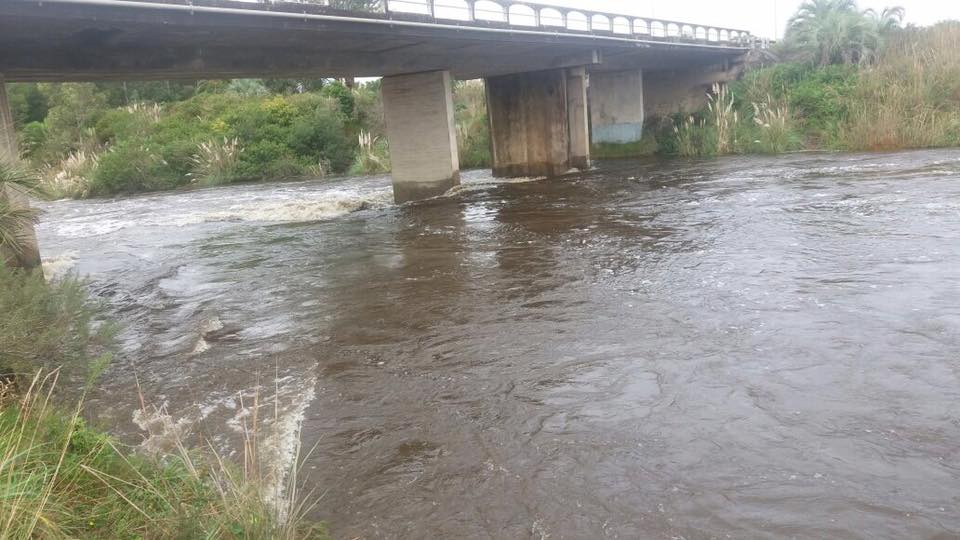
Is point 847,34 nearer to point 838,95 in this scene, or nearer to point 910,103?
point 838,95

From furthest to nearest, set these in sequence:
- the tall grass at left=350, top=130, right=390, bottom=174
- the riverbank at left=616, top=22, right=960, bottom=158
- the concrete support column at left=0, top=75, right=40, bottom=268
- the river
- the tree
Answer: the tall grass at left=350, top=130, right=390, bottom=174
the tree
the riverbank at left=616, top=22, right=960, bottom=158
the concrete support column at left=0, top=75, right=40, bottom=268
the river

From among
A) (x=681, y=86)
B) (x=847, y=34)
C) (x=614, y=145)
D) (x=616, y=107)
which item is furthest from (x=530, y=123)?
(x=847, y=34)

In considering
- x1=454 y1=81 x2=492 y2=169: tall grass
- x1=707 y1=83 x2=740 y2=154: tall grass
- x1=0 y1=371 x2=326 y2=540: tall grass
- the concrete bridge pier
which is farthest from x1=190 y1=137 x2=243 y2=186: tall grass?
x1=0 y1=371 x2=326 y2=540: tall grass

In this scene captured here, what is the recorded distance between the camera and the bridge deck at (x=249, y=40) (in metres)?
12.2

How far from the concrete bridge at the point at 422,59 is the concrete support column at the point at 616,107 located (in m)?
0.05

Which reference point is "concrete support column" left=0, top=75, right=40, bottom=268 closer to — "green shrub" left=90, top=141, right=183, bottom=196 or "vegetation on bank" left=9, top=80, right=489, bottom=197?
"vegetation on bank" left=9, top=80, right=489, bottom=197

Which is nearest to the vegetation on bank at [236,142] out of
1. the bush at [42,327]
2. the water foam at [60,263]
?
the water foam at [60,263]

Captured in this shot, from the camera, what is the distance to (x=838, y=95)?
Answer: 97.3 feet

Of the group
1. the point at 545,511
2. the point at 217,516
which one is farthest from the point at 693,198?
the point at 217,516

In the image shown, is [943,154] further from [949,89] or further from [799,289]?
[799,289]

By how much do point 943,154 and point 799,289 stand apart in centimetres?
1769

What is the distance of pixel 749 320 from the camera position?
25.6ft

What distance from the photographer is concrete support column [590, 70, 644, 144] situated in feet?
119

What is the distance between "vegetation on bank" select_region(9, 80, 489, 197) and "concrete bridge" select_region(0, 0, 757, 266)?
5.89m
